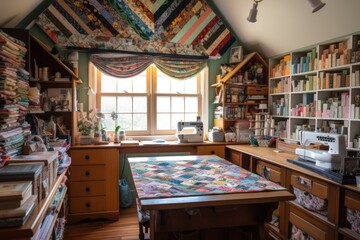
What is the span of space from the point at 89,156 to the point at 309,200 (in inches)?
94.8

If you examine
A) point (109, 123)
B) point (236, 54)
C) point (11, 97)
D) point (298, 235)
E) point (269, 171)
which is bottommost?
→ point (298, 235)

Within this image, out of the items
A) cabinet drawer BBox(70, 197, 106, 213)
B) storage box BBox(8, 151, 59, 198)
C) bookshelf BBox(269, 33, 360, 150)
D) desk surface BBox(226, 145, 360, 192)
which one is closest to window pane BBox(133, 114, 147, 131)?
cabinet drawer BBox(70, 197, 106, 213)

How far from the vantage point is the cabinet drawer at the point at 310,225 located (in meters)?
2.21

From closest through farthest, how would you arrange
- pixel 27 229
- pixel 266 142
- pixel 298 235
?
pixel 27 229 < pixel 298 235 < pixel 266 142

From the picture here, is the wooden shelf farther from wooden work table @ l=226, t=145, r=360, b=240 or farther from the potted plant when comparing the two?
the potted plant

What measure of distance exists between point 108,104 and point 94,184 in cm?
120

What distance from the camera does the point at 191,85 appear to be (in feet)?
14.2

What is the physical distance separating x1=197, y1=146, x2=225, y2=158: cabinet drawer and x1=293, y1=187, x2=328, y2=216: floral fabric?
1.33 metres

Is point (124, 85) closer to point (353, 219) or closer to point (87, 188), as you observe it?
point (87, 188)

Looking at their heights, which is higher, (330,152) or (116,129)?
(116,129)

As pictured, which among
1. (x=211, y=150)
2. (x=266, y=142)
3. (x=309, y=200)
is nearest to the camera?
(x=309, y=200)

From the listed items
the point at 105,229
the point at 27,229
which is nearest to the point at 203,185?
the point at 27,229

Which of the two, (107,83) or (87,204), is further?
(107,83)

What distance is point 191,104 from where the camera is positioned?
4.33 meters
